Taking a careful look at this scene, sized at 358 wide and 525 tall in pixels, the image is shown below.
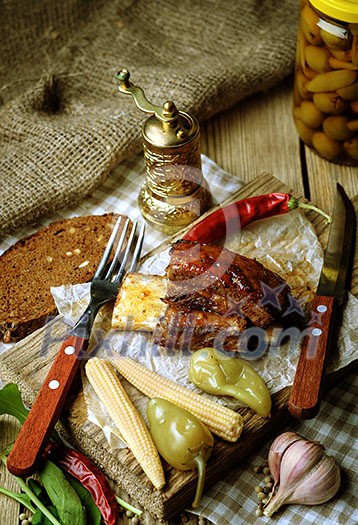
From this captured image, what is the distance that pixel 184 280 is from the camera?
2.44 metres

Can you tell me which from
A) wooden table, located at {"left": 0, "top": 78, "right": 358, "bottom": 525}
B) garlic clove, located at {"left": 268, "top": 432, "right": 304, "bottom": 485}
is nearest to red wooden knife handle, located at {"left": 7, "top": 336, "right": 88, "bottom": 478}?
garlic clove, located at {"left": 268, "top": 432, "right": 304, "bottom": 485}

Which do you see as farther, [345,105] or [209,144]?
[209,144]

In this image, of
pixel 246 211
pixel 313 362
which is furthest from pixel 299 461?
pixel 246 211

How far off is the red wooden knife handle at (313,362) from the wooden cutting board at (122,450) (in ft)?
0.31

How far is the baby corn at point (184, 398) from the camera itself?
223cm

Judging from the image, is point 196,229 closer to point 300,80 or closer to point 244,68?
point 300,80

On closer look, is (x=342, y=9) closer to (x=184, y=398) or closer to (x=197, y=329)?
(x=197, y=329)

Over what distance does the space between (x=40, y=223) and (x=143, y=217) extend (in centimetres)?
44

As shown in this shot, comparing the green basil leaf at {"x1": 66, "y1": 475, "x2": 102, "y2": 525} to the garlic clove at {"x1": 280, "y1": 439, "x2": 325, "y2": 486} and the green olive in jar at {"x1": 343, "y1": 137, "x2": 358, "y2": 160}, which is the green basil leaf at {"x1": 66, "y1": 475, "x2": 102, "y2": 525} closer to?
the garlic clove at {"x1": 280, "y1": 439, "x2": 325, "y2": 486}

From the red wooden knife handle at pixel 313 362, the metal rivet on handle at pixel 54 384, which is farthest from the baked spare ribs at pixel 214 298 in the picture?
the metal rivet on handle at pixel 54 384

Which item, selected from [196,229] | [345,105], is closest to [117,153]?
[196,229]

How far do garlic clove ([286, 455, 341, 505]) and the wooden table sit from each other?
1217 mm

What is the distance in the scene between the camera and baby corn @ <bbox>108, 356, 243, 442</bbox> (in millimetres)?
2230

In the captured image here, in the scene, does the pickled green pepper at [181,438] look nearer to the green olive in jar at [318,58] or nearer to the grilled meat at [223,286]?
the grilled meat at [223,286]
